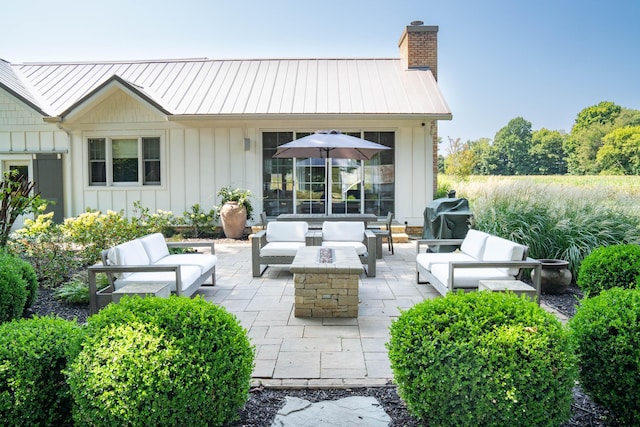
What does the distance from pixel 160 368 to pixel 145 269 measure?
95.6 inches

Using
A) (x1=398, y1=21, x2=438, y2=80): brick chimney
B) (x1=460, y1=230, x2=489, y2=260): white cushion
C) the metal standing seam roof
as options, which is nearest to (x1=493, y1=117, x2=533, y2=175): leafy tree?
(x1=398, y1=21, x2=438, y2=80): brick chimney

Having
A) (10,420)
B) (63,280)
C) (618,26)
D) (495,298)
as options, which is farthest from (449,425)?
(618,26)

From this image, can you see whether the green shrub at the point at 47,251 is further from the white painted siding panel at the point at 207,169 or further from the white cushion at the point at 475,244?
the white cushion at the point at 475,244

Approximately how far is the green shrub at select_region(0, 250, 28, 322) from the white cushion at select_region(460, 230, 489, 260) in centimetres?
475

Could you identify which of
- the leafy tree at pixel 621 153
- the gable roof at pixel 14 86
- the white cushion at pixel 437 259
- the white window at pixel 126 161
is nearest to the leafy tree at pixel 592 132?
the leafy tree at pixel 621 153

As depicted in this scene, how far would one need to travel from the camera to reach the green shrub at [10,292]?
151 inches

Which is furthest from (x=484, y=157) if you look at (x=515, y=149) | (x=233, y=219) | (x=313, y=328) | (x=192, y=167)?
(x=313, y=328)

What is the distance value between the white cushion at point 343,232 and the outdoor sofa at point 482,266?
189cm

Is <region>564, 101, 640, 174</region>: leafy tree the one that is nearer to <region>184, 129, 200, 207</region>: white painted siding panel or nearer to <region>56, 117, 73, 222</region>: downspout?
<region>184, 129, 200, 207</region>: white painted siding panel

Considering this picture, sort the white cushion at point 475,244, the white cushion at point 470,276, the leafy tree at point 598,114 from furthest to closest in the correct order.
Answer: the leafy tree at point 598,114
the white cushion at point 475,244
the white cushion at point 470,276

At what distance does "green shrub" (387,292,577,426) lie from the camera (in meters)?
2.02

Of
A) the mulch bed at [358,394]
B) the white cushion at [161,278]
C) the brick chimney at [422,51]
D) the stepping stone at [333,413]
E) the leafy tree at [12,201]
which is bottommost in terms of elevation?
the mulch bed at [358,394]

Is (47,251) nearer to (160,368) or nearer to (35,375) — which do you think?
(35,375)

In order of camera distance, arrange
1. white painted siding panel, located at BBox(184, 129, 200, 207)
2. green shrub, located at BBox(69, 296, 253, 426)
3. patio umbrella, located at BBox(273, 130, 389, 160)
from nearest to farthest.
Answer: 1. green shrub, located at BBox(69, 296, 253, 426)
2. patio umbrella, located at BBox(273, 130, 389, 160)
3. white painted siding panel, located at BBox(184, 129, 200, 207)
